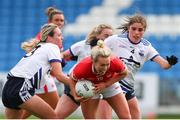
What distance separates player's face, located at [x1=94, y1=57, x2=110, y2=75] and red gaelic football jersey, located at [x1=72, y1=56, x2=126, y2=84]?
127mm

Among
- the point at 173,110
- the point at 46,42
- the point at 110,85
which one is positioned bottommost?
the point at 173,110

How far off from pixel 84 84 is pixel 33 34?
40.4 feet

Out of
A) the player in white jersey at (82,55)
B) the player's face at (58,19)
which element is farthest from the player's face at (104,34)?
the player's face at (58,19)

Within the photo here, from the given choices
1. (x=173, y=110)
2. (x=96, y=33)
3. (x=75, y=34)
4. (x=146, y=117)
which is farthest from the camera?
(x=75, y=34)

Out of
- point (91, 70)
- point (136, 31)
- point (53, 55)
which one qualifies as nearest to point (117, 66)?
point (91, 70)

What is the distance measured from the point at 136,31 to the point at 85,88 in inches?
53.7

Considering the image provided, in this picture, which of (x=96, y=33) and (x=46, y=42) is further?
(x=96, y=33)

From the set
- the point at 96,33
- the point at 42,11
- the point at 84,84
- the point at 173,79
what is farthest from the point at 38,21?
the point at 84,84

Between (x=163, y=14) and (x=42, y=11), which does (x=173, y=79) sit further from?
(x=42, y=11)

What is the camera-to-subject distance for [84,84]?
695 cm

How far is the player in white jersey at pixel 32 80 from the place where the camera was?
6.84 meters

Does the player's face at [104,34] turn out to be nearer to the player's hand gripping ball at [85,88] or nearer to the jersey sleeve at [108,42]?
the jersey sleeve at [108,42]

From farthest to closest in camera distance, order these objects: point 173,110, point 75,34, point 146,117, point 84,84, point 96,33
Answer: point 75,34, point 173,110, point 146,117, point 96,33, point 84,84

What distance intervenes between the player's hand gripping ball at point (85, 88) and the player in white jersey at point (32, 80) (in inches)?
5.9
